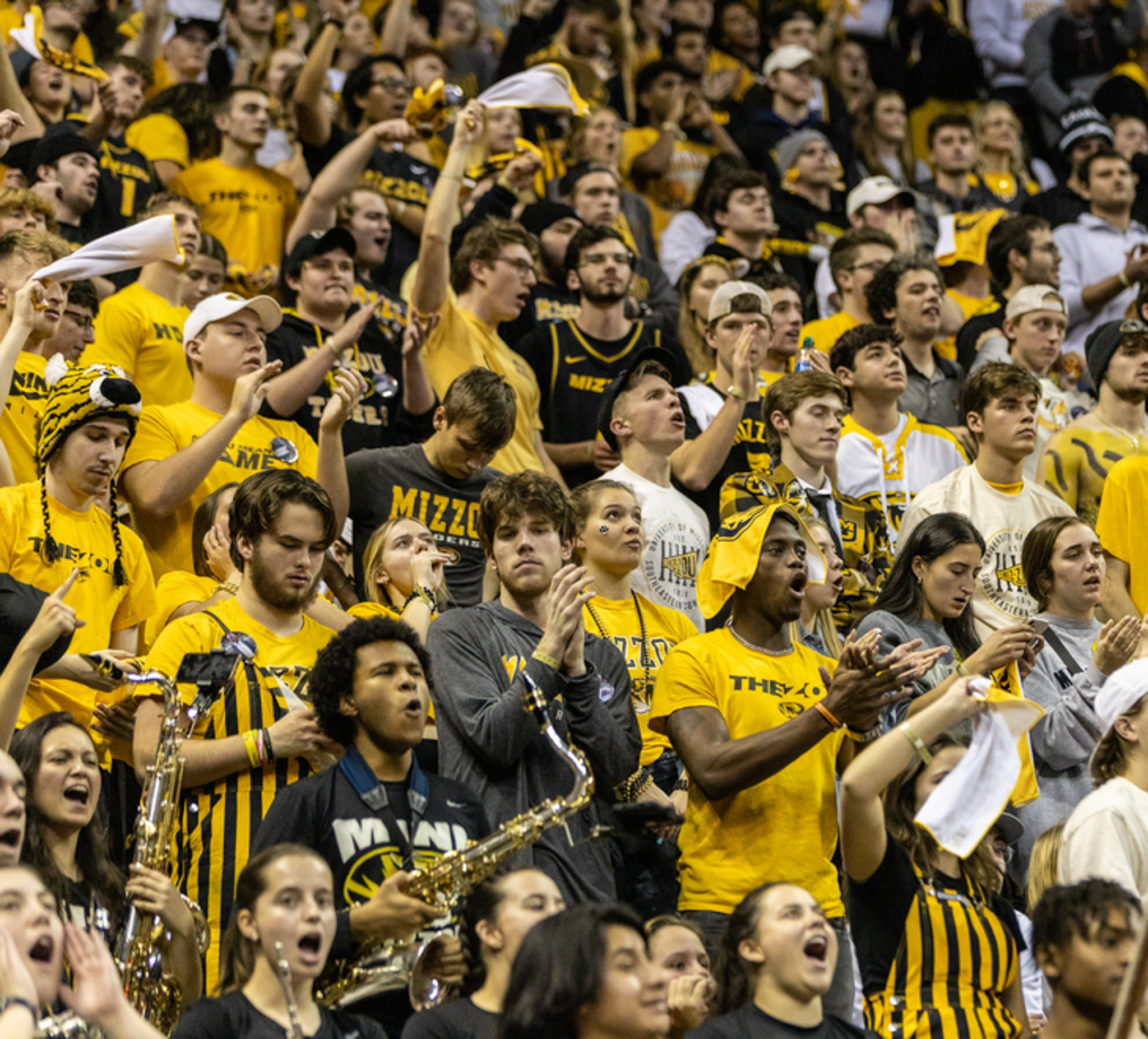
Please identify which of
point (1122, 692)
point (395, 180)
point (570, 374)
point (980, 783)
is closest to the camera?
point (980, 783)

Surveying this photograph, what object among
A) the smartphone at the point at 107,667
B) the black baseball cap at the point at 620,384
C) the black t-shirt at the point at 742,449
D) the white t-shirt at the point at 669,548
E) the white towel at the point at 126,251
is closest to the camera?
the smartphone at the point at 107,667

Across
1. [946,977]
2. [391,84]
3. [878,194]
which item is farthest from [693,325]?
[946,977]

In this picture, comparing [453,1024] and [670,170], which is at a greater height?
[453,1024]

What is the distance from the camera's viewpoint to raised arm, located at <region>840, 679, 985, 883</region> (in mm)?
4742

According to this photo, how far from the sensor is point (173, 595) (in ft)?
20.1

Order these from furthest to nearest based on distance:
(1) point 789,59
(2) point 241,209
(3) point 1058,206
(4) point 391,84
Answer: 1. (1) point 789,59
2. (3) point 1058,206
3. (4) point 391,84
4. (2) point 241,209

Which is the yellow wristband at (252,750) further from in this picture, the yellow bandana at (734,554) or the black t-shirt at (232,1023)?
the yellow bandana at (734,554)

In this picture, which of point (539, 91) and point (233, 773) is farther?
point (539, 91)

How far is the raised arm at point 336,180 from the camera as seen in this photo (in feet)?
30.0

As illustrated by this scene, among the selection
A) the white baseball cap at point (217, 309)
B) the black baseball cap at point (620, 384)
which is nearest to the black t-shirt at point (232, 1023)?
the white baseball cap at point (217, 309)

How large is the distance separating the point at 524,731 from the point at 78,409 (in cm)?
196

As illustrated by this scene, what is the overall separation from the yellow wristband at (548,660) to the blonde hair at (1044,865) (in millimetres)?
1624

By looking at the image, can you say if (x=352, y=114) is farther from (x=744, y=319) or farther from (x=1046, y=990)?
(x=1046, y=990)

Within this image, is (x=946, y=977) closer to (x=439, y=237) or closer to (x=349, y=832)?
(x=349, y=832)
